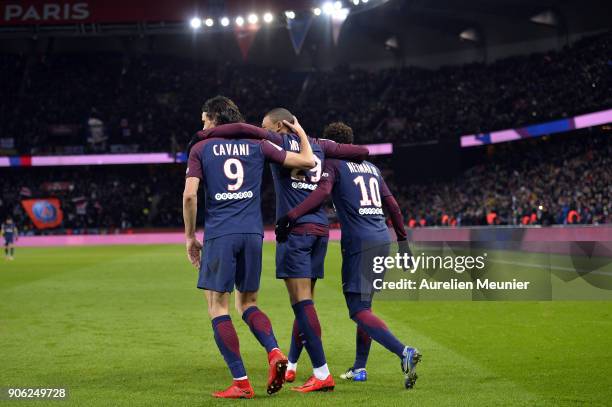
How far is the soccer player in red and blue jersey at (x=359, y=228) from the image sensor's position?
6.42m

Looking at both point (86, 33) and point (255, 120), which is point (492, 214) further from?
point (86, 33)

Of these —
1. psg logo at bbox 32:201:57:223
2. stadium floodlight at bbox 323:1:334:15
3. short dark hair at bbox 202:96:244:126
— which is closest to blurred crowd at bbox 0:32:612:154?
psg logo at bbox 32:201:57:223

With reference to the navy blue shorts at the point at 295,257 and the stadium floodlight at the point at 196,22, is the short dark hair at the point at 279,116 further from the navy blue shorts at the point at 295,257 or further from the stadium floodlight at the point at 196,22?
the stadium floodlight at the point at 196,22

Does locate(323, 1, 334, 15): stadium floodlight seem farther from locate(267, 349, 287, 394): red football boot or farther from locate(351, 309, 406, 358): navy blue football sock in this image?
locate(267, 349, 287, 394): red football boot

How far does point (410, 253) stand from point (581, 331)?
380 centimetres

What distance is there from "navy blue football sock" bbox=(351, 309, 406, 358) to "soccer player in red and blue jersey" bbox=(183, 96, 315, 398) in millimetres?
829

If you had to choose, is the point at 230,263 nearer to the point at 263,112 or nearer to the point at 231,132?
the point at 231,132

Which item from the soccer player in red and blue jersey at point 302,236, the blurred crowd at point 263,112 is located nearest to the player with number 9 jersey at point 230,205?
the soccer player in red and blue jersey at point 302,236

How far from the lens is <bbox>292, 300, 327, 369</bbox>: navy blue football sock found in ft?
20.9

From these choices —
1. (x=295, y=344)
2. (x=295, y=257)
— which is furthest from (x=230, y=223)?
(x=295, y=344)

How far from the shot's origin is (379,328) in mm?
6426

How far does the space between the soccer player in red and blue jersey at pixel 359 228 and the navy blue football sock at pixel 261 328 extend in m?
0.72

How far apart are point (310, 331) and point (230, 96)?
170 ft

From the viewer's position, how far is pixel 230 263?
6.09 meters
